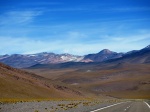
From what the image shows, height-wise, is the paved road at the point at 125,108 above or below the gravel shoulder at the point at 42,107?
below

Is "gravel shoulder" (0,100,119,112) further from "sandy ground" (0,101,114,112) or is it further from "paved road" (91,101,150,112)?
"paved road" (91,101,150,112)

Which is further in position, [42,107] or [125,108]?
[125,108]

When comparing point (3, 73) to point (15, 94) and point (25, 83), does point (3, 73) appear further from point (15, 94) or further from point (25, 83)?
point (15, 94)

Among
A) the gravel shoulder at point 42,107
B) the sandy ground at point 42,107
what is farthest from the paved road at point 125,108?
the sandy ground at point 42,107

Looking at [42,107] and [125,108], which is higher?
[42,107]

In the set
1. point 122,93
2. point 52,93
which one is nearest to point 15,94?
point 52,93

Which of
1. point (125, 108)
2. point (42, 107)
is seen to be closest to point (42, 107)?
point (42, 107)

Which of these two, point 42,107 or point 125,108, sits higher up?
point 42,107

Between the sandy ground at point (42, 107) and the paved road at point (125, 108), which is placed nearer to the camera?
the sandy ground at point (42, 107)

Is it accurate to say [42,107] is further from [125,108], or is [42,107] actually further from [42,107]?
[125,108]

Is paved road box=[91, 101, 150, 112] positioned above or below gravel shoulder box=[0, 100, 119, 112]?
below

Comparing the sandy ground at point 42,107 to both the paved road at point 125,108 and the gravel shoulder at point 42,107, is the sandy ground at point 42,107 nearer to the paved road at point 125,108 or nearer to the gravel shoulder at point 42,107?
the gravel shoulder at point 42,107

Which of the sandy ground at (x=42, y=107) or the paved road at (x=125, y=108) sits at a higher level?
the sandy ground at (x=42, y=107)

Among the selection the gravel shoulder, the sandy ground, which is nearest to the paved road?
the gravel shoulder
